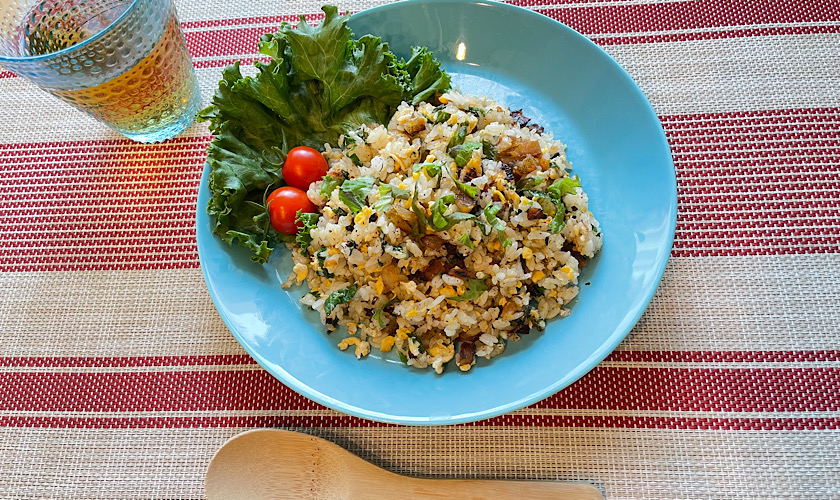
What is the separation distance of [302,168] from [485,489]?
1309mm

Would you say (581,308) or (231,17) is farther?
(231,17)

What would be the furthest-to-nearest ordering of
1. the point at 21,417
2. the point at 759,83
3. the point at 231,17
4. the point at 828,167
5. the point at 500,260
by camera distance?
the point at 231,17, the point at 759,83, the point at 828,167, the point at 21,417, the point at 500,260

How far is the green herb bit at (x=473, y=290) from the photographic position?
2.00m

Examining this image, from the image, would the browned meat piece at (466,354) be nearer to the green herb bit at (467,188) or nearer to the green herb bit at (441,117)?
the green herb bit at (467,188)

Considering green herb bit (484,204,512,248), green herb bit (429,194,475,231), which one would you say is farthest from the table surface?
green herb bit (429,194,475,231)

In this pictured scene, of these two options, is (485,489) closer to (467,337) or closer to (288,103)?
(467,337)

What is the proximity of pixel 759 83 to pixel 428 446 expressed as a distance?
2.10m

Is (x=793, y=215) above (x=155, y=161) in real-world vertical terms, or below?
above

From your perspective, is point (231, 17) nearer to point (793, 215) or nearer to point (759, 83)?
point (759, 83)

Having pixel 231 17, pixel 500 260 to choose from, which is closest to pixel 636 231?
pixel 500 260

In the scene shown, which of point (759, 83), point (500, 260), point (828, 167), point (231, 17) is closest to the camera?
point (500, 260)

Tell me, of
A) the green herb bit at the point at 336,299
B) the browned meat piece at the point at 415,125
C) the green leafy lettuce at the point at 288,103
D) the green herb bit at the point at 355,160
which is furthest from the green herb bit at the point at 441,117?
the green herb bit at the point at 336,299

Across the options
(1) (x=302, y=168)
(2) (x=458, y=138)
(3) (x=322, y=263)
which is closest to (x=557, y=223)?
(2) (x=458, y=138)

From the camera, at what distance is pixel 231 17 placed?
115 inches
